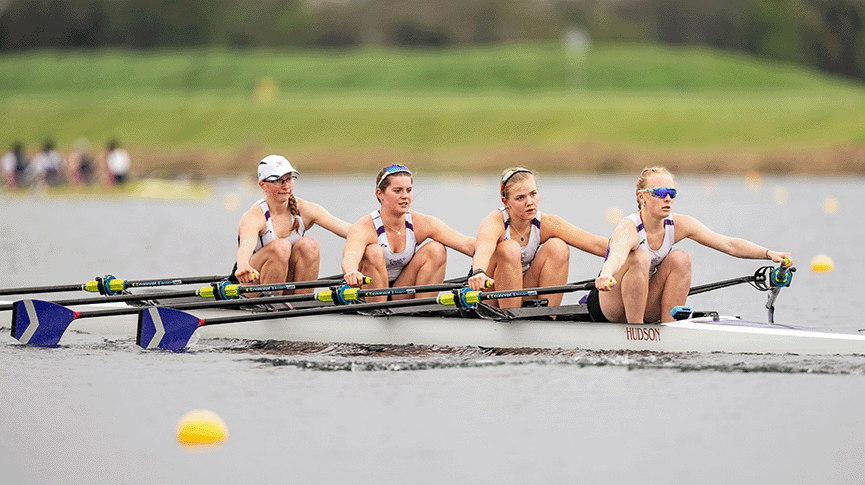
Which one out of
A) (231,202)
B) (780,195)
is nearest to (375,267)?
(231,202)

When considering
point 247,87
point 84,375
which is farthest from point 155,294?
point 247,87

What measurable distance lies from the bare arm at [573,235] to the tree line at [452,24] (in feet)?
241

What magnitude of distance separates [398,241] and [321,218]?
0.86 metres

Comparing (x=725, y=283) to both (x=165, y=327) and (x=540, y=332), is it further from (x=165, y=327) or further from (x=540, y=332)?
(x=165, y=327)

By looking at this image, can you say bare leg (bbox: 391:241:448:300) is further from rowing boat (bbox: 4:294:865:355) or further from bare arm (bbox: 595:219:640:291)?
bare arm (bbox: 595:219:640:291)

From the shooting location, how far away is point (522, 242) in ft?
Answer: 26.0

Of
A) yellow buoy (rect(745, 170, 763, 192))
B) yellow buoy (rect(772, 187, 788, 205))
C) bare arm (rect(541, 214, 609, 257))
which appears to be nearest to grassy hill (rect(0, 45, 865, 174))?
yellow buoy (rect(745, 170, 763, 192))

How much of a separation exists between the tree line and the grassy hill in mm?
9556

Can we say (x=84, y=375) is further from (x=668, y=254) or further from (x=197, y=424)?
(x=668, y=254)

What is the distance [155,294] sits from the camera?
28.4ft

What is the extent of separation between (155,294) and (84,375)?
126 centimetres

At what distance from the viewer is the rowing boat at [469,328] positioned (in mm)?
7297

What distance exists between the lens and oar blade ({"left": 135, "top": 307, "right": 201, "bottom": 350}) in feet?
26.7

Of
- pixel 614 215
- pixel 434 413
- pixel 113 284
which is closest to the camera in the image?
pixel 434 413
